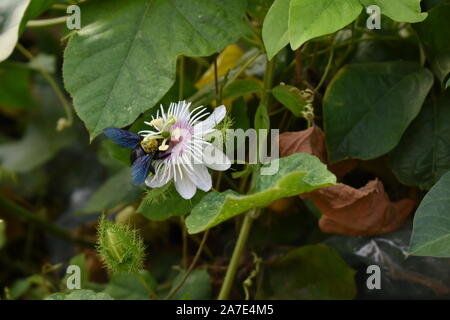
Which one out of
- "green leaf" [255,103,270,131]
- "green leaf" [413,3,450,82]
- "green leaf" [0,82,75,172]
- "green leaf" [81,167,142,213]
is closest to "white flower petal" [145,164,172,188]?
"green leaf" [255,103,270,131]

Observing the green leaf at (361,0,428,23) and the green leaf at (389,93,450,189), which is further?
Result: the green leaf at (389,93,450,189)

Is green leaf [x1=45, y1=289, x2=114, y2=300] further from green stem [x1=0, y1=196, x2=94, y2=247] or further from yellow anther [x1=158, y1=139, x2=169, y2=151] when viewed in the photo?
green stem [x1=0, y1=196, x2=94, y2=247]

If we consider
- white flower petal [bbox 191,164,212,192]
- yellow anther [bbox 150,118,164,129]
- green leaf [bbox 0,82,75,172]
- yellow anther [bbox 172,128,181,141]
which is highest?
yellow anther [bbox 150,118,164,129]

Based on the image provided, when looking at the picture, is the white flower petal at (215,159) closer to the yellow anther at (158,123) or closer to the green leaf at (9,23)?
the yellow anther at (158,123)

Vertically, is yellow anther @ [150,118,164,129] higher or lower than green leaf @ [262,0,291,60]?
lower

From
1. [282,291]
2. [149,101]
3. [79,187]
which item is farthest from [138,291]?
[79,187]

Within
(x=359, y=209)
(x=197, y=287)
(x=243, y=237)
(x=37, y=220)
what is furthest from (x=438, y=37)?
(x=37, y=220)

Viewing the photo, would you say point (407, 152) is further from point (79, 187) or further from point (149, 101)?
point (79, 187)
